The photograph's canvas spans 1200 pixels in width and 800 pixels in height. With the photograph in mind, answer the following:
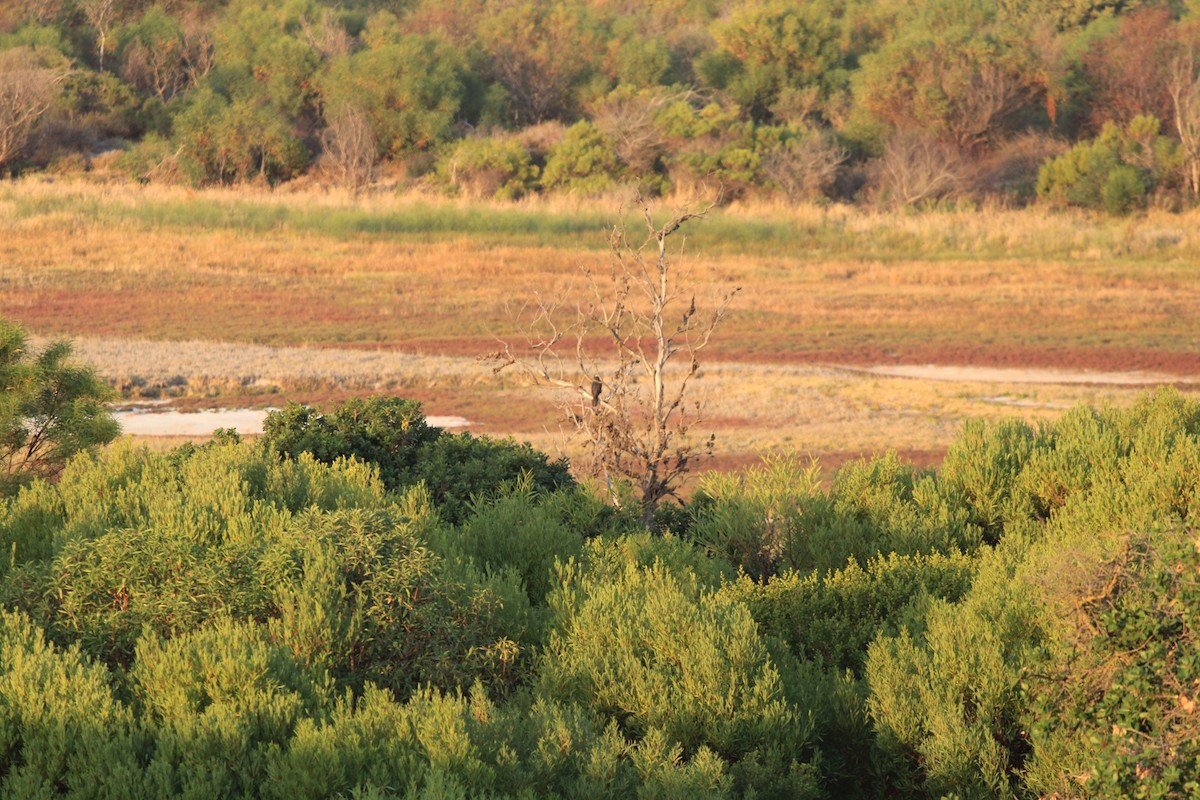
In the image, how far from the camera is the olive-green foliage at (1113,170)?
3894 centimetres

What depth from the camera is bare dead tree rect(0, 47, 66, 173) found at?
41594 mm

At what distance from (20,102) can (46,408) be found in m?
35.5

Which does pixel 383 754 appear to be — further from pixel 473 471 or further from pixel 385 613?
pixel 473 471

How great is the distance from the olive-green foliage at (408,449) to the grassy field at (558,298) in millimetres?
3799

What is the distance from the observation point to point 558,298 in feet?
82.6

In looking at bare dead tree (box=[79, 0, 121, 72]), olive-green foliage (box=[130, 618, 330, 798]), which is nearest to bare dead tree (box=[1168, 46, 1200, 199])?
bare dead tree (box=[79, 0, 121, 72])

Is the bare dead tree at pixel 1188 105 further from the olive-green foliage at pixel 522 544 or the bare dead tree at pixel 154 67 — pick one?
the olive-green foliage at pixel 522 544

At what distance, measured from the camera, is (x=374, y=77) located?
47156mm

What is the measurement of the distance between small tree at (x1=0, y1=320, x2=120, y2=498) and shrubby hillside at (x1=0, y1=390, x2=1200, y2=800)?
188 centimetres

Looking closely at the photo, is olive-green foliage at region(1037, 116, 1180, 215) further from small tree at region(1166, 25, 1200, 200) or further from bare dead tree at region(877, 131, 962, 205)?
bare dead tree at region(877, 131, 962, 205)

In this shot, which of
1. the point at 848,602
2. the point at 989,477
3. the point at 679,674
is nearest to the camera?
the point at 679,674

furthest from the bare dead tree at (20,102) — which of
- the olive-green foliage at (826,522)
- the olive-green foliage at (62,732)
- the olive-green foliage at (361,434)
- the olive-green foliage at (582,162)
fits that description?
the olive-green foliage at (62,732)

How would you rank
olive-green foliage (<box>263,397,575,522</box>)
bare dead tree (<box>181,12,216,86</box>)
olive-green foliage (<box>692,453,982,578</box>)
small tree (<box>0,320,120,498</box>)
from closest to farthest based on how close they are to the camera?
olive-green foliage (<box>692,453,982,578</box>) → olive-green foliage (<box>263,397,575,522</box>) → small tree (<box>0,320,120,498</box>) → bare dead tree (<box>181,12,216,86</box>)

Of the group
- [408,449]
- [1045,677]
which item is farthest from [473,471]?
[1045,677]
